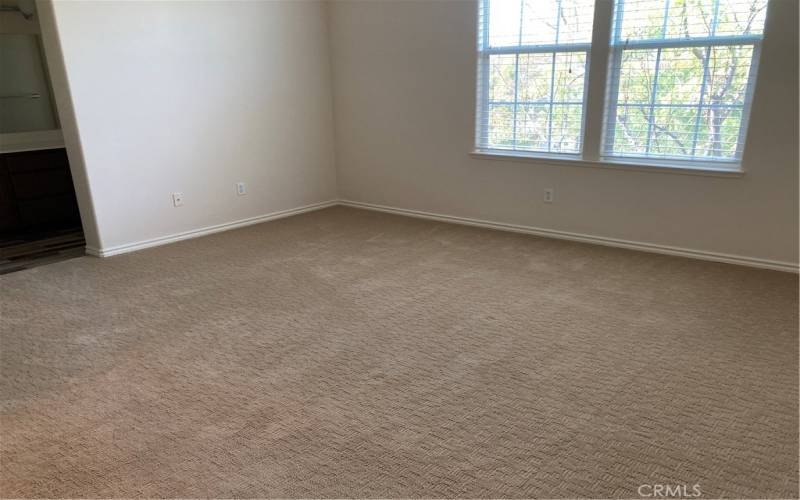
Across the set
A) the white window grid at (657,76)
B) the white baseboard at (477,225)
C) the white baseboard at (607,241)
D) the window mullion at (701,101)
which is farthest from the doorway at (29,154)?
the window mullion at (701,101)

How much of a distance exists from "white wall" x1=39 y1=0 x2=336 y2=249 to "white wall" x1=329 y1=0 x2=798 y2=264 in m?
0.44

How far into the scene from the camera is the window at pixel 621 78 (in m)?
3.54

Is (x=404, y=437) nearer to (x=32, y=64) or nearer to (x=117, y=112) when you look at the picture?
(x=117, y=112)

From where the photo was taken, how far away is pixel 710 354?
2.58 m

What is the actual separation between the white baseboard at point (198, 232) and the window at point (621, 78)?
1972mm

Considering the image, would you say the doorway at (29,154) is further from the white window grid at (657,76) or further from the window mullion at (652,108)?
the window mullion at (652,108)

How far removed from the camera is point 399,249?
4.29m

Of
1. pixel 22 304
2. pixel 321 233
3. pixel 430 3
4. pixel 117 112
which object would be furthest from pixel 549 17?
pixel 22 304

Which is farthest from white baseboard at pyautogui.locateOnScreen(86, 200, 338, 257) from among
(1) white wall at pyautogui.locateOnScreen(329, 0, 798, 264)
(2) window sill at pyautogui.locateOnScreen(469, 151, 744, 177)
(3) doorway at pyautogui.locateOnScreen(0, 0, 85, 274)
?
(2) window sill at pyautogui.locateOnScreen(469, 151, 744, 177)

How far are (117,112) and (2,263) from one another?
4.84 feet

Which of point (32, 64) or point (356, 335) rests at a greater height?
point (32, 64)

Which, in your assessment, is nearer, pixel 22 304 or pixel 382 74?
pixel 22 304

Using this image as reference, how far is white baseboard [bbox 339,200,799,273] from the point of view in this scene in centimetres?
371

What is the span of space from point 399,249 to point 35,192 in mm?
3424
